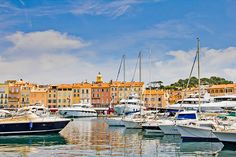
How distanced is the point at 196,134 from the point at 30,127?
15.7 metres

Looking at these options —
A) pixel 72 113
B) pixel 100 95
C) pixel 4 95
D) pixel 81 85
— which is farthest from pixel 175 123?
pixel 4 95

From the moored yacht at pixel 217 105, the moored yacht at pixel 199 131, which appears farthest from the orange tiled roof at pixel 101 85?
the moored yacht at pixel 199 131

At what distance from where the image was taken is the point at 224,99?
185ft

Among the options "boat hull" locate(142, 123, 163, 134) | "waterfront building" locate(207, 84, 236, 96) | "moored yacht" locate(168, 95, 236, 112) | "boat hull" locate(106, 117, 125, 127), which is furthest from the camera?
"waterfront building" locate(207, 84, 236, 96)

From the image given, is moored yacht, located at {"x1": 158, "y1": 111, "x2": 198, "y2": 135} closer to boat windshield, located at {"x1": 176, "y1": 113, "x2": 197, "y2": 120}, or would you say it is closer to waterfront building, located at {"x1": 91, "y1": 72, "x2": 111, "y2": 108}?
boat windshield, located at {"x1": 176, "y1": 113, "x2": 197, "y2": 120}

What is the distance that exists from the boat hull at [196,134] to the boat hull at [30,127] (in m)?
13.1

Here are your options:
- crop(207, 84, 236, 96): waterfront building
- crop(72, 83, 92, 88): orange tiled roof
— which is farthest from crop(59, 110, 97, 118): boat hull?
crop(207, 84, 236, 96): waterfront building

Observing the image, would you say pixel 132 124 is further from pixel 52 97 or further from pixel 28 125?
pixel 52 97

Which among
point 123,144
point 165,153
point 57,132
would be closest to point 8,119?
point 57,132

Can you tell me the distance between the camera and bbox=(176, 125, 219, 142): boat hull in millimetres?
29992

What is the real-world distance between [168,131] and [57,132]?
10878mm

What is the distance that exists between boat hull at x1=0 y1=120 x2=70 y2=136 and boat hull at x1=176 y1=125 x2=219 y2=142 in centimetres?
1310

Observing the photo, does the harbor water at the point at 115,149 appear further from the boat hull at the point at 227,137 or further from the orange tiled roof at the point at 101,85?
the orange tiled roof at the point at 101,85

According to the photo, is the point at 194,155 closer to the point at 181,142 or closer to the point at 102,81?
the point at 181,142
